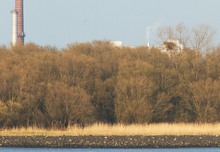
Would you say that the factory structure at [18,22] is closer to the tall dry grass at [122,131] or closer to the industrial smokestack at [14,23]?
the industrial smokestack at [14,23]

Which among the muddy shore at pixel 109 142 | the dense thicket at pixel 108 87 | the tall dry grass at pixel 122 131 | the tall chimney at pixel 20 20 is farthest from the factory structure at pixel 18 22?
the muddy shore at pixel 109 142

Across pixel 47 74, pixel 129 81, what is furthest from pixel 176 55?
pixel 47 74

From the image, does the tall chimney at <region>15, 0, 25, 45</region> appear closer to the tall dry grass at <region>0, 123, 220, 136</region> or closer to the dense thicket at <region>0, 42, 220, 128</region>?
the dense thicket at <region>0, 42, 220, 128</region>

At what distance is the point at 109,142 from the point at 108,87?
54.5 ft

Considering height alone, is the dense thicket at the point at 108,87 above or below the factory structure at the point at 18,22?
below

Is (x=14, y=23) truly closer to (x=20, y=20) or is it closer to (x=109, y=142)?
(x=20, y=20)

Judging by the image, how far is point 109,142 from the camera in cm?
3469

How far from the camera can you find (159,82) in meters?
51.3

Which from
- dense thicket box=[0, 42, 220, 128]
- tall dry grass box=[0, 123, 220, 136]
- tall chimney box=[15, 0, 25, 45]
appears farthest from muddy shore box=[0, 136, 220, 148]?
tall chimney box=[15, 0, 25, 45]

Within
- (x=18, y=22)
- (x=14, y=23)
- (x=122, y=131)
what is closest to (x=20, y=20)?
(x=18, y=22)

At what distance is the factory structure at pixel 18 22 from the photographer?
87.1 meters

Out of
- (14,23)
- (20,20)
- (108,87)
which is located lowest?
(108,87)

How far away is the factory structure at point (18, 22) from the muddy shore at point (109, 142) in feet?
167

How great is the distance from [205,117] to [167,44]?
7.56 m
